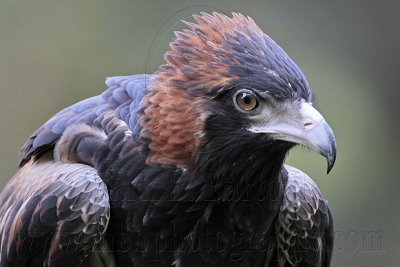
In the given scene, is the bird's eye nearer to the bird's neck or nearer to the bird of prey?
the bird of prey

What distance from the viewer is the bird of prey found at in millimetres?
5863

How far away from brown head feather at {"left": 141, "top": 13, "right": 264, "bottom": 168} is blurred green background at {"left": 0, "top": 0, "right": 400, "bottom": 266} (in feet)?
18.3

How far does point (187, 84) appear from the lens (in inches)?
239

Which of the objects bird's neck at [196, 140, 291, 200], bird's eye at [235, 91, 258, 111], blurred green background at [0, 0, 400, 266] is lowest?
blurred green background at [0, 0, 400, 266]

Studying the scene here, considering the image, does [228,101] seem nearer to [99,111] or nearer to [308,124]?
[308,124]

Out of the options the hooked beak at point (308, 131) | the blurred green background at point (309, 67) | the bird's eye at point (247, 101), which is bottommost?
the blurred green background at point (309, 67)

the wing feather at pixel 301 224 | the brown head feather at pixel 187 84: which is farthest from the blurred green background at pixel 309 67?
the brown head feather at pixel 187 84

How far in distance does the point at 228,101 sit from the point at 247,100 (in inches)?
5.5

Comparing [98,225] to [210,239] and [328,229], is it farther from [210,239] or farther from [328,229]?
[328,229]

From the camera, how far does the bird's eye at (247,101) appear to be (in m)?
5.81

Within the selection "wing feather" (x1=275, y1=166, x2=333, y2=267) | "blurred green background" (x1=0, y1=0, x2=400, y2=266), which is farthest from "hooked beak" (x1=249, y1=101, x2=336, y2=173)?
"blurred green background" (x1=0, y1=0, x2=400, y2=266)

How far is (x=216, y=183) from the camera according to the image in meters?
6.12

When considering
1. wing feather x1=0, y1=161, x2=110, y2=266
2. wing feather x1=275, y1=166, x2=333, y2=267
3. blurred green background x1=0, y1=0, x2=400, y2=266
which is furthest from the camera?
blurred green background x1=0, y1=0, x2=400, y2=266

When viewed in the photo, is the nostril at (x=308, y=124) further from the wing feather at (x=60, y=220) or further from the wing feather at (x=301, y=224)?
the wing feather at (x=60, y=220)
